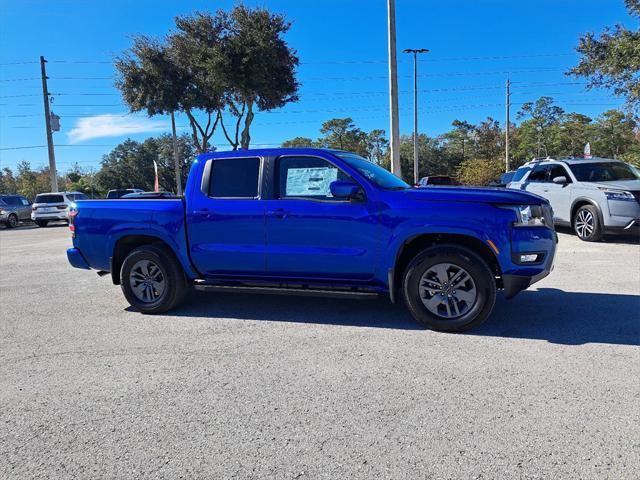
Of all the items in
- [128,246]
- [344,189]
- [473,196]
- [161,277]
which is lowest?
[161,277]

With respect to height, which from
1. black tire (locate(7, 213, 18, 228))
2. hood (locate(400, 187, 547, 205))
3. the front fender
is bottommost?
black tire (locate(7, 213, 18, 228))

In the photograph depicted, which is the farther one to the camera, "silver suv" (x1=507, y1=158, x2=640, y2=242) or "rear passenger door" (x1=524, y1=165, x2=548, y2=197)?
"rear passenger door" (x1=524, y1=165, x2=548, y2=197)

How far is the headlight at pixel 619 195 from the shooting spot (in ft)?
31.2

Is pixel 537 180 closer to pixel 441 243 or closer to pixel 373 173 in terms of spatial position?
pixel 373 173

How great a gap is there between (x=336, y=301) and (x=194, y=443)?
3.32 m

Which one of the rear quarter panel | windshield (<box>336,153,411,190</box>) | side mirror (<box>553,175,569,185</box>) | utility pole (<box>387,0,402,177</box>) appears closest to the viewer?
windshield (<box>336,153,411,190</box>)

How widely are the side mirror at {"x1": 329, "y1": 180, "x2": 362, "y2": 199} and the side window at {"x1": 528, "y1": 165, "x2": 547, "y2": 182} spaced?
902 cm

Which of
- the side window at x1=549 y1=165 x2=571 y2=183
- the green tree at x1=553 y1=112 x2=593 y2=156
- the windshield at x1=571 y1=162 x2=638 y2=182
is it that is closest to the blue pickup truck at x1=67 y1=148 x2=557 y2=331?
the windshield at x1=571 y1=162 x2=638 y2=182

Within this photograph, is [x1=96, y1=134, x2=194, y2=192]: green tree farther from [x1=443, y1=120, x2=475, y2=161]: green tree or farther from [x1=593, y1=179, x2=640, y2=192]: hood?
[x1=593, y1=179, x2=640, y2=192]: hood

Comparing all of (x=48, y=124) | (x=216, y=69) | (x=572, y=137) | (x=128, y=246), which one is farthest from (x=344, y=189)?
(x=572, y=137)

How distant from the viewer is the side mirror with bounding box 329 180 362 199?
15.5ft

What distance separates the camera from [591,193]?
10.1m

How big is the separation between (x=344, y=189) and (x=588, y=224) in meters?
7.97

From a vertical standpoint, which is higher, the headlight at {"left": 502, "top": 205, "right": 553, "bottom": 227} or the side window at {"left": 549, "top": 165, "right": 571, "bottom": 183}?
the side window at {"left": 549, "top": 165, "right": 571, "bottom": 183}
